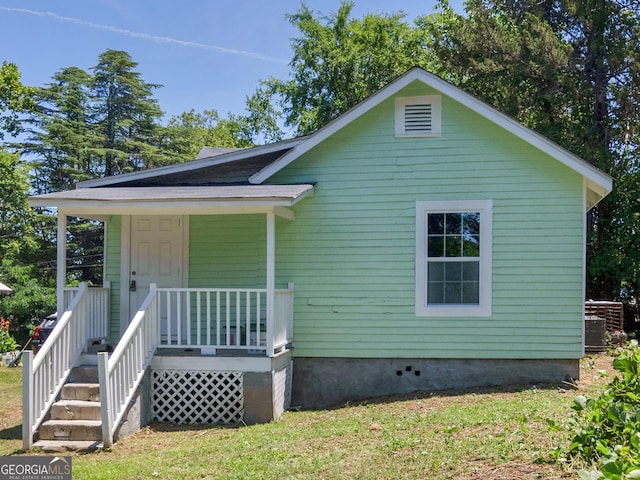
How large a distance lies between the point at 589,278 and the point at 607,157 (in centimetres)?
409

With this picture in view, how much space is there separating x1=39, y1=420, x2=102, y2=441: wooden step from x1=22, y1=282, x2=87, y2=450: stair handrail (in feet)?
0.43

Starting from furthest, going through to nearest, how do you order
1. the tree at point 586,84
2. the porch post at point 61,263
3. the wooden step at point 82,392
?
1. the tree at point 586,84
2. the porch post at point 61,263
3. the wooden step at point 82,392

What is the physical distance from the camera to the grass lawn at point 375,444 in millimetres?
4676

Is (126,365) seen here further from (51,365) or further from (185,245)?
(185,245)

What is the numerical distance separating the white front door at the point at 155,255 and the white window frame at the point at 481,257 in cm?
389

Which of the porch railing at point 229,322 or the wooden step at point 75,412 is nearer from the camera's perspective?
the wooden step at point 75,412

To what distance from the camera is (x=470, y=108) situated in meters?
8.87

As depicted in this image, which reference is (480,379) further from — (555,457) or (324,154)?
(555,457)

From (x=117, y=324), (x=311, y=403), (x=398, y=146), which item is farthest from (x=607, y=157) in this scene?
(x=117, y=324)

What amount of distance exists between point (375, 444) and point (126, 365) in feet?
11.0

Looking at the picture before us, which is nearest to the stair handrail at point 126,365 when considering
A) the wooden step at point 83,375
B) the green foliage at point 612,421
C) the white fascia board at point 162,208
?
the wooden step at point 83,375

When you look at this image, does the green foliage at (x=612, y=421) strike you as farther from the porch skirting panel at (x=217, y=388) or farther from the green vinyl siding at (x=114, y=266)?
the green vinyl siding at (x=114, y=266)

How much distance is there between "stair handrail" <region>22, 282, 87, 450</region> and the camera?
6809 mm

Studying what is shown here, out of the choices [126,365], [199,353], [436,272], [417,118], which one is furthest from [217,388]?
[417,118]
